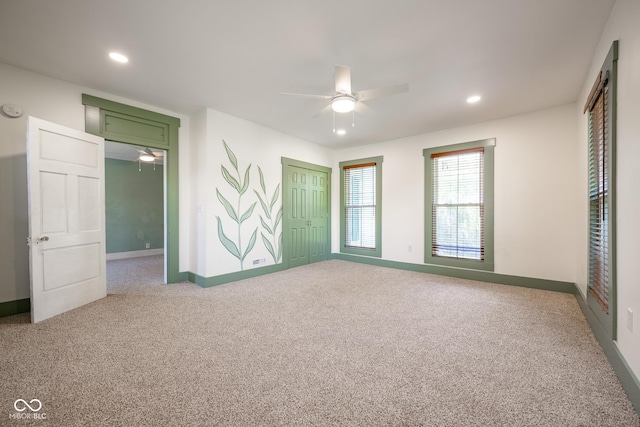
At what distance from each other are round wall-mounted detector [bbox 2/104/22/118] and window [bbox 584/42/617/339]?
565cm

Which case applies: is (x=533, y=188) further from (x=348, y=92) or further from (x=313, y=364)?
(x=313, y=364)

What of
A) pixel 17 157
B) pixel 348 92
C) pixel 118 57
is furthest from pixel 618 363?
pixel 17 157

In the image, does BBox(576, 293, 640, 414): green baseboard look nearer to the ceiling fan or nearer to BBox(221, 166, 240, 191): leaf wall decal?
the ceiling fan

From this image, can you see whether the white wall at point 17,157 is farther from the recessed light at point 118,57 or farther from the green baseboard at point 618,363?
the green baseboard at point 618,363

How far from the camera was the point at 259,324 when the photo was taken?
8.75ft

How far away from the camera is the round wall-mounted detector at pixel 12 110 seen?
9.30 ft

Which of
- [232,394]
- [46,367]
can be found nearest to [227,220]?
[46,367]

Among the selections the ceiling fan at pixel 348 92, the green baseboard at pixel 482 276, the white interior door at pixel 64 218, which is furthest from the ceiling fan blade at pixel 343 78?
the green baseboard at pixel 482 276

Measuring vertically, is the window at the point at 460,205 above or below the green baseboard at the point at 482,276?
above

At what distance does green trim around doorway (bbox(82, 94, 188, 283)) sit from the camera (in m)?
3.45

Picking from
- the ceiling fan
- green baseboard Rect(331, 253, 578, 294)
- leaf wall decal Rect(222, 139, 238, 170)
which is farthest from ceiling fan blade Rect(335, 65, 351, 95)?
green baseboard Rect(331, 253, 578, 294)

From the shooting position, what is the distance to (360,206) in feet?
19.9

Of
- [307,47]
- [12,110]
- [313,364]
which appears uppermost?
[307,47]

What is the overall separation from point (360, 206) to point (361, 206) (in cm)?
3
